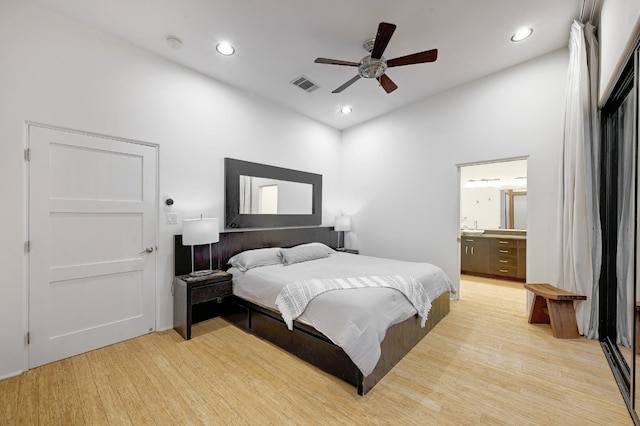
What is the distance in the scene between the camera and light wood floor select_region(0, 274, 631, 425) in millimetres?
1699

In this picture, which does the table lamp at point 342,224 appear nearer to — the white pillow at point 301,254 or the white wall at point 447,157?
the white wall at point 447,157

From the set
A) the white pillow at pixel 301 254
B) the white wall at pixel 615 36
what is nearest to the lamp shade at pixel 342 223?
the white pillow at pixel 301 254

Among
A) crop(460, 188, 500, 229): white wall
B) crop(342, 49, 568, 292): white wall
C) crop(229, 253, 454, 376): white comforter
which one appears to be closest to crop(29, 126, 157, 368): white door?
crop(229, 253, 454, 376): white comforter

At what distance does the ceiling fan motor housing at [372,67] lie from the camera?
2.73 metres

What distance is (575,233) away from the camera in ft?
9.00

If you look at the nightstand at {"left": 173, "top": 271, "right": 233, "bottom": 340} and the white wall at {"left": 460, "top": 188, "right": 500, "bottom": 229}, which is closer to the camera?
the nightstand at {"left": 173, "top": 271, "right": 233, "bottom": 340}

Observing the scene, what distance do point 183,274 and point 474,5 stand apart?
4190 millimetres

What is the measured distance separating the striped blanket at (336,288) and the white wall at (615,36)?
2351 mm

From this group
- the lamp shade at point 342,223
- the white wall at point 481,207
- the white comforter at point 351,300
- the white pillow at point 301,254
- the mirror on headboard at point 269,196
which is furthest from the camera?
the white wall at point 481,207

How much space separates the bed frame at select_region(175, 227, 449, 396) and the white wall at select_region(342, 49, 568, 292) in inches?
52.2

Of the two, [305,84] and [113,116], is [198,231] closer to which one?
[113,116]

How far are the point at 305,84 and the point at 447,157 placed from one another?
98.1 inches

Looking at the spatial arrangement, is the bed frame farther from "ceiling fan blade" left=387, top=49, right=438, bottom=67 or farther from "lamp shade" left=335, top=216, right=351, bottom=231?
"ceiling fan blade" left=387, top=49, right=438, bottom=67

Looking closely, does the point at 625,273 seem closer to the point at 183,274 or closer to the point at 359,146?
the point at 359,146
